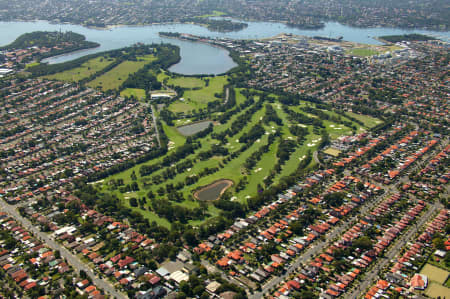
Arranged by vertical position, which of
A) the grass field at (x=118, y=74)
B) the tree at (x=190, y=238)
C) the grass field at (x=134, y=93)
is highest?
the grass field at (x=118, y=74)

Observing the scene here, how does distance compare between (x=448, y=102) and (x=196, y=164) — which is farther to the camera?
(x=448, y=102)

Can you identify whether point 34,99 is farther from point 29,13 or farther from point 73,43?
point 29,13

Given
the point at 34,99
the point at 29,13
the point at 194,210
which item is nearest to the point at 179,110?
the point at 34,99

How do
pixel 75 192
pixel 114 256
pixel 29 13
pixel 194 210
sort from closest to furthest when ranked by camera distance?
pixel 114 256 < pixel 194 210 < pixel 75 192 < pixel 29 13

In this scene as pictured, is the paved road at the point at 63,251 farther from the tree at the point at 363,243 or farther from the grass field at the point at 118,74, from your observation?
the grass field at the point at 118,74

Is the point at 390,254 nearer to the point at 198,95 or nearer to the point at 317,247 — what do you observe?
the point at 317,247

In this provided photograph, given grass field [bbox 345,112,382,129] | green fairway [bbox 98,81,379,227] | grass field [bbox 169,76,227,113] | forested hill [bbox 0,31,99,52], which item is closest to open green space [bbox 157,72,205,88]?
grass field [bbox 169,76,227,113]

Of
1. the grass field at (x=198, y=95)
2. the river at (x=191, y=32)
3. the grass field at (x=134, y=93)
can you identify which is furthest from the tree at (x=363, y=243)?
the river at (x=191, y=32)
